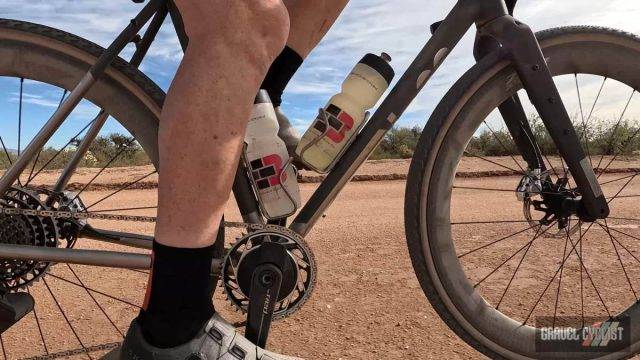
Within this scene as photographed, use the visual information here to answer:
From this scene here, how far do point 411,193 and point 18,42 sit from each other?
1.22 metres

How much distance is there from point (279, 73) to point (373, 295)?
120 centimetres

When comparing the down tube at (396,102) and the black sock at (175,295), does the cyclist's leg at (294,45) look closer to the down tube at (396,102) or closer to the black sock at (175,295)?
the down tube at (396,102)

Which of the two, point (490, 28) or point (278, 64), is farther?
point (278, 64)

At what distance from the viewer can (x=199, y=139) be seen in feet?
3.46

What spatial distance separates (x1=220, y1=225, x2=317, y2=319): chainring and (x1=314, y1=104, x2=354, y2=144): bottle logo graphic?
31 centimetres

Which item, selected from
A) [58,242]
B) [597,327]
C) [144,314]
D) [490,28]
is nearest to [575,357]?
[597,327]

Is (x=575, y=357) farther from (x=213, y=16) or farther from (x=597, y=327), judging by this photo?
(x=213, y=16)

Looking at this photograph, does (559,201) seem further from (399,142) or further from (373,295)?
(399,142)

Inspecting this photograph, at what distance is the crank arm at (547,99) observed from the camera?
1.41 metres

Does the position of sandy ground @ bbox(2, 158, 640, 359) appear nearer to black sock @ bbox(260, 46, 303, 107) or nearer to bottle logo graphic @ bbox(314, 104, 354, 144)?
bottle logo graphic @ bbox(314, 104, 354, 144)

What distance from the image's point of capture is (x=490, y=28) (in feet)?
4.80

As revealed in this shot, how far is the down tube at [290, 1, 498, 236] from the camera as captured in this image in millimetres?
1463

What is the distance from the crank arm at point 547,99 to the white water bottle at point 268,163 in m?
0.73

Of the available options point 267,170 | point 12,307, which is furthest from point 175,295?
point 12,307
